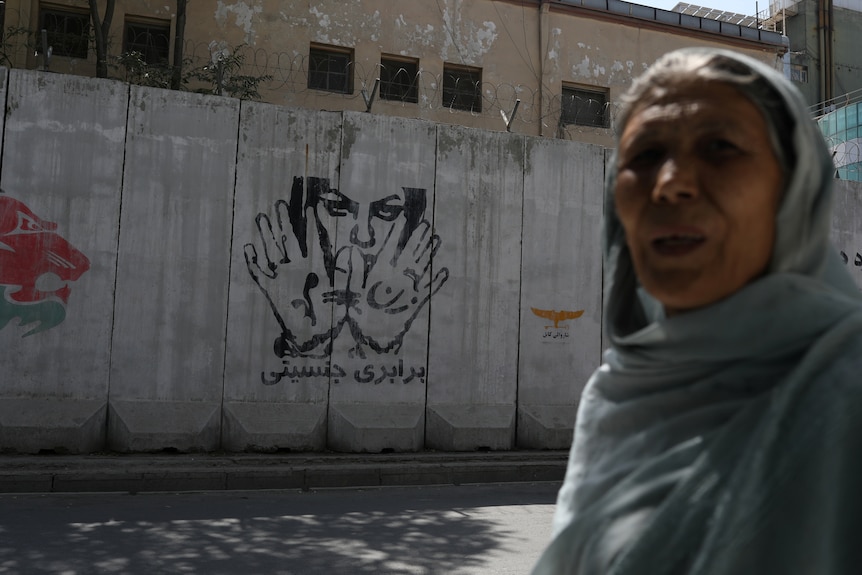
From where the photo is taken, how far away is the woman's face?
3.34 ft

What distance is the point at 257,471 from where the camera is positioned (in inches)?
328

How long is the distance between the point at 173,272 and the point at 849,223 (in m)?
10.5

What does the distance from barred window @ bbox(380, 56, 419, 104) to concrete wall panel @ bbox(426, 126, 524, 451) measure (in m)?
5.44

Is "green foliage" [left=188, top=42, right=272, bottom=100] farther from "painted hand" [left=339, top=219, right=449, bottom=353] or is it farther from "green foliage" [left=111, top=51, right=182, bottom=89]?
"painted hand" [left=339, top=219, right=449, bottom=353]

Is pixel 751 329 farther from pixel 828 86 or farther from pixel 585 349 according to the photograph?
pixel 828 86

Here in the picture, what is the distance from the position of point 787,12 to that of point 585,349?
24834 mm

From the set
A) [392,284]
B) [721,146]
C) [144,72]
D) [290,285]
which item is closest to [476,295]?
[392,284]

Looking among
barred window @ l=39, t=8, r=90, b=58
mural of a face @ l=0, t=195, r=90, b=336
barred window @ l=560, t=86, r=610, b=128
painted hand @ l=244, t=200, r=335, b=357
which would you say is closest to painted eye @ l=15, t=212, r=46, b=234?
mural of a face @ l=0, t=195, r=90, b=336

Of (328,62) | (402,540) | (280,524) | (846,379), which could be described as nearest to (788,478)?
(846,379)

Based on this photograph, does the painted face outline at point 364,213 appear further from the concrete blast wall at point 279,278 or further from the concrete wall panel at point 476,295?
the concrete wall panel at point 476,295

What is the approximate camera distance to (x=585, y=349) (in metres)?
11.1

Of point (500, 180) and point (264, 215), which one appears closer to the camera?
point (264, 215)

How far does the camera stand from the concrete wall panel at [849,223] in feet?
44.2

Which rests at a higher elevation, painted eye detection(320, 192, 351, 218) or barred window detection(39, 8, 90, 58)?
barred window detection(39, 8, 90, 58)
